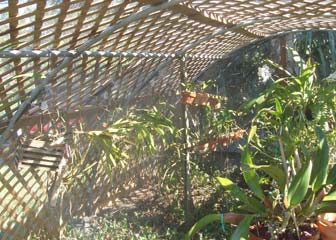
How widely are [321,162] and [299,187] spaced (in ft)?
0.83

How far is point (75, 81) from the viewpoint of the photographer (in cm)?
281

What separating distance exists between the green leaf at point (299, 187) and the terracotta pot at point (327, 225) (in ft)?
0.81

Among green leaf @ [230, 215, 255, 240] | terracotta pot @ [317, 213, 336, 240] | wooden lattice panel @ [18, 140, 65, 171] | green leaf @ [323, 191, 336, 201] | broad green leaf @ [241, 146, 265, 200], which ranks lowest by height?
terracotta pot @ [317, 213, 336, 240]

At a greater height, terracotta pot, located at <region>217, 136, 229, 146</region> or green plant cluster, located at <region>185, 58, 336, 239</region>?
green plant cluster, located at <region>185, 58, 336, 239</region>

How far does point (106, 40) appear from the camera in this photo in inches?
103

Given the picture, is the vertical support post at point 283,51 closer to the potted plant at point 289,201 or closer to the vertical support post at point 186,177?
the vertical support post at point 186,177

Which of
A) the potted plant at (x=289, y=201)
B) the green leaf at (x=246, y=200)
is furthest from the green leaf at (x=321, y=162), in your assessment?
the green leaf at (x=246, y=200)

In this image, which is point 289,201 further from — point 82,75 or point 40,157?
point 82,75

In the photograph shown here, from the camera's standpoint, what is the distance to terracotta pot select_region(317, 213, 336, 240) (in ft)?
8.01

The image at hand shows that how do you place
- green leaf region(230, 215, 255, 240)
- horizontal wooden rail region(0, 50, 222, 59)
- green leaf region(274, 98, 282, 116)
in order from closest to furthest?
1. horizontal wooden rail region(0, 50, 222, 59)
2. green leaf region(230, 215, 255, 240)
3. green leaf region(274, 98, 282, 116)

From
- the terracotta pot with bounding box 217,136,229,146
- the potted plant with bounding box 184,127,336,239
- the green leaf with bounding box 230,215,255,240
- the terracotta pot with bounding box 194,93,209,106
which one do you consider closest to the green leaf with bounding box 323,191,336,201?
the potted plant with bounding box 184,127,336,239

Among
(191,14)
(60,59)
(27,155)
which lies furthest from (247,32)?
(27,155)

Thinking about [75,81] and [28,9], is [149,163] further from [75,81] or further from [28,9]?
[28,9]

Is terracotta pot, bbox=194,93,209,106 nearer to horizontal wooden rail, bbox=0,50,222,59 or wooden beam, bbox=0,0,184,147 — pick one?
horizontal wooden rail, bbox=0,50,222,59
